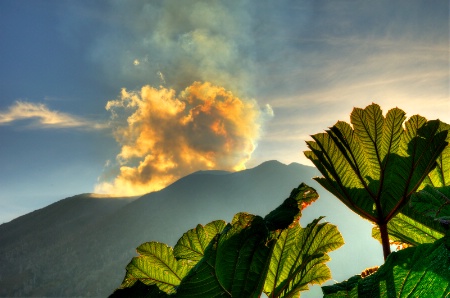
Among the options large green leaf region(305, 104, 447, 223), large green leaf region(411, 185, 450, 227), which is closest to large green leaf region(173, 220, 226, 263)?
large green leaf region(305, 104, 447, 223)

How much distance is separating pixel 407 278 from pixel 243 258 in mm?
625

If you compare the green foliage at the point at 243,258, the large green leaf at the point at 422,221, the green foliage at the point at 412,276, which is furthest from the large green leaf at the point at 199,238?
the large green leaf at the point at 422,221

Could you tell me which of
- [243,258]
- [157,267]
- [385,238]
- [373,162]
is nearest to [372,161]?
[373,162]

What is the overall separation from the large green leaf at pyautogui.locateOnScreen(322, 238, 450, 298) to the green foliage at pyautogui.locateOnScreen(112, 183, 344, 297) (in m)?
0.40

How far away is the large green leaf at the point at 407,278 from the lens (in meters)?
0.97

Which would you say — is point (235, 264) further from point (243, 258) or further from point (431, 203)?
point (431, 203)

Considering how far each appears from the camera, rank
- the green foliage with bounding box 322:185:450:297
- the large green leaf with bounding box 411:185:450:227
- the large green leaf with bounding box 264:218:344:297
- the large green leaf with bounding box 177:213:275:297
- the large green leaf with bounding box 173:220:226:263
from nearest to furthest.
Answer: the green foliage with bounding box 322:185:450:297, the large green leaf with bounding box 411:185:450:227, the large green leaf with bounding box 177:213:275:297, the large green leaf with bounding box 173:220:226:263, the large green leaf with bounding box 264:218:344:297

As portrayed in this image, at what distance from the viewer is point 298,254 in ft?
6.10

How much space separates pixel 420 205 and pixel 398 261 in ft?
1.00

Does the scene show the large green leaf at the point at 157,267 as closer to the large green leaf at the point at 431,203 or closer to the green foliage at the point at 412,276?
the green foliage at the point at 412,276

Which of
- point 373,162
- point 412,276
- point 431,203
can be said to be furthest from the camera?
point 373,162

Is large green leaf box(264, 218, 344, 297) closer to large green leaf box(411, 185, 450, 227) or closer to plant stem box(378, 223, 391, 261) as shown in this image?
plant stem box(378, 223, 391, 261)

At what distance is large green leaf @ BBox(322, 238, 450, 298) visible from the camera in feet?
A: 3.18

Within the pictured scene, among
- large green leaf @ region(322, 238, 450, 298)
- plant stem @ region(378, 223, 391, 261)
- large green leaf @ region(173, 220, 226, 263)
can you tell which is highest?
large green leaf @ region(173, 220, 226, 263)
